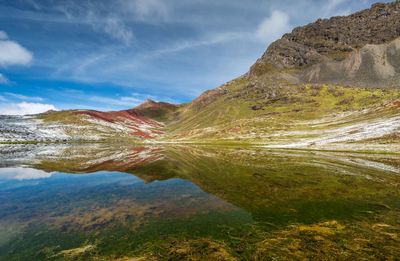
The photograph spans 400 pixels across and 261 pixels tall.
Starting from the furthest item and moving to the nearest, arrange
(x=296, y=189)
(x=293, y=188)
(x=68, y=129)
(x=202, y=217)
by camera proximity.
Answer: (x=68, y=129) < (x=293, y=188) < (x=296, y=189) < (x=202, y=217)

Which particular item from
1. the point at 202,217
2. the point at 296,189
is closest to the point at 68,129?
the point at 296,189

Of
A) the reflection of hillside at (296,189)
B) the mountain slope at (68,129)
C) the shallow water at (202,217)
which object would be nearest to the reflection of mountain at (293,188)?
the reflection of hillside at (296,189)

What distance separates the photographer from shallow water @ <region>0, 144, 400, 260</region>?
14.6 m

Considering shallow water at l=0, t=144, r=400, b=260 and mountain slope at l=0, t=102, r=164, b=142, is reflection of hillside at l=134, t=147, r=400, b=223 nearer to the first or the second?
shallow water at l=0, t=144, r=400, b=260

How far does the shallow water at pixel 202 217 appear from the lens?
14.6 meters

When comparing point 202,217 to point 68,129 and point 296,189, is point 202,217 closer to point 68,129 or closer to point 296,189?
point 296,189

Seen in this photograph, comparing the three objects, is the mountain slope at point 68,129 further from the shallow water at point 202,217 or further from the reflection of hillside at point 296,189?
the reflection of hillside at point 296,189

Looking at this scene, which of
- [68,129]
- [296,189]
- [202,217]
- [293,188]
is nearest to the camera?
[202,217]

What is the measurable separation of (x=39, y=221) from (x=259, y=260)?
1674cm

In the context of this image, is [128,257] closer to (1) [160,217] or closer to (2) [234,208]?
(1) [160,217]

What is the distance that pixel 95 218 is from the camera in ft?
67.9

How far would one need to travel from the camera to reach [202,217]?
2059 centimetres

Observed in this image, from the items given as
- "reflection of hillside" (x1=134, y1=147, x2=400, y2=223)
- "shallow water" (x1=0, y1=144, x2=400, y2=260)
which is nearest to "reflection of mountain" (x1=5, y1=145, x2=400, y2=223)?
"reflection of hillside" (x1=134, y1=147, x2=400, y2=223)

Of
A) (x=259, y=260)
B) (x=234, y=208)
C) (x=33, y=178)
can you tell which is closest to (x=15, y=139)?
(x=33, y=178)
